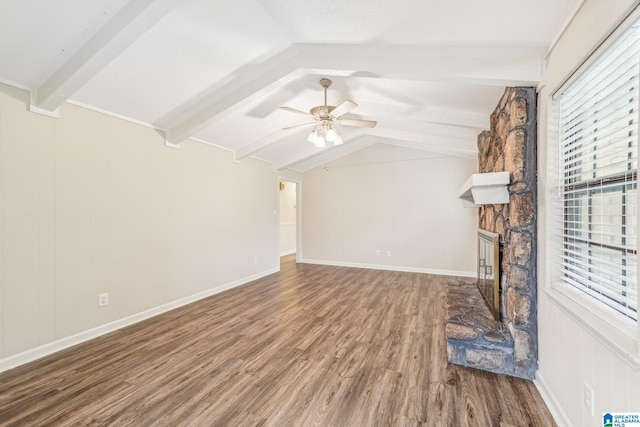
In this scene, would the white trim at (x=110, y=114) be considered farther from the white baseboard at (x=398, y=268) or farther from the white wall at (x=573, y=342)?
the white baseboard at (x=398, y=268)

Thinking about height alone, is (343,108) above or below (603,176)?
above

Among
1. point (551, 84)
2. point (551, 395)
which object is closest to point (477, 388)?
point (551, 395)

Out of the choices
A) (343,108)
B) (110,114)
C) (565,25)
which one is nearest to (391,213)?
(343,108)

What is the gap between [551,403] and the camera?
1717 mm

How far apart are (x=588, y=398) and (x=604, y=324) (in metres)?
0.43

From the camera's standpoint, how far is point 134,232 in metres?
3.12

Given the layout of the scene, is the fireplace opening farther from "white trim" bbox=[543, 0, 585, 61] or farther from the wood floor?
"white trim" bbox=[543, 0, 585, 61]

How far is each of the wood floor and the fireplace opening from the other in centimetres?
61

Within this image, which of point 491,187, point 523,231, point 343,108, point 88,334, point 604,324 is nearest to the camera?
point 604,324

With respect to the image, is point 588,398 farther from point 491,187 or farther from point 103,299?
point 103,299

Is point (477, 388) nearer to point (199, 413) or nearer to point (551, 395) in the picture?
point (551, 395)

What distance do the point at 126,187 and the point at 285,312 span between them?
2400 mm

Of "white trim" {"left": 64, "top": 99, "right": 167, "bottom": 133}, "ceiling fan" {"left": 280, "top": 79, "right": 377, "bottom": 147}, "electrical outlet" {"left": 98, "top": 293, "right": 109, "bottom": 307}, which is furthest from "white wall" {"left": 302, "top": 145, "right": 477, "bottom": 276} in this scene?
"electrical outlet" {"left": 98, "top": 293, "right": 109, "bottom": 307}

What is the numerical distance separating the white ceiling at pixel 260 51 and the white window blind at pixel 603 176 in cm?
47
